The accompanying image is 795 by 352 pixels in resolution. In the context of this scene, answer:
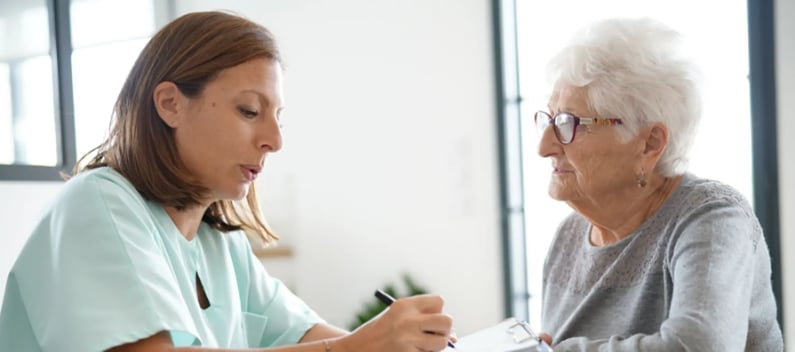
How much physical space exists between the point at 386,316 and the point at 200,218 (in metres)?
0.45

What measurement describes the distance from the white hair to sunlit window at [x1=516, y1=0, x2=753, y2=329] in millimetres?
1002

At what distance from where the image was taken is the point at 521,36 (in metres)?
3.62

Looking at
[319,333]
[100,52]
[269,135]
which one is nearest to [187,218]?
[269,135]

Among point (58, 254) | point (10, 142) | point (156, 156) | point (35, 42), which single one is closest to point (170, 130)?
point (156, 156)

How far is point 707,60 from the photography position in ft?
8.11

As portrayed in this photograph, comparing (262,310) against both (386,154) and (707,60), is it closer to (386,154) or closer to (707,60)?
(707,60)

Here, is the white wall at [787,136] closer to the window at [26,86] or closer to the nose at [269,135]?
the nose at [269,135]

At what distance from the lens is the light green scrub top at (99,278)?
39.7 inches

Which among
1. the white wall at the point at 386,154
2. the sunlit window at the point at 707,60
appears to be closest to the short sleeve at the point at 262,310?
the sunlit window at the point at 707,60

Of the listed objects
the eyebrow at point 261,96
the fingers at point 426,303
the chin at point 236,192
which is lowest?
the fingers at point 426,303

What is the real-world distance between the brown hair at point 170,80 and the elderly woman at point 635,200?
0.61 meters

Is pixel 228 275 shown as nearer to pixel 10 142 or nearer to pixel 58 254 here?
pixel 58 254

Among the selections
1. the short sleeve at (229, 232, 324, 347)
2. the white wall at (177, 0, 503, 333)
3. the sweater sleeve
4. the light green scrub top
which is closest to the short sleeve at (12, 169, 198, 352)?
the light green scrub top

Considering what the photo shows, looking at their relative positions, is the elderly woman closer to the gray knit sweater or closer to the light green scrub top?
the gray knit sweater
